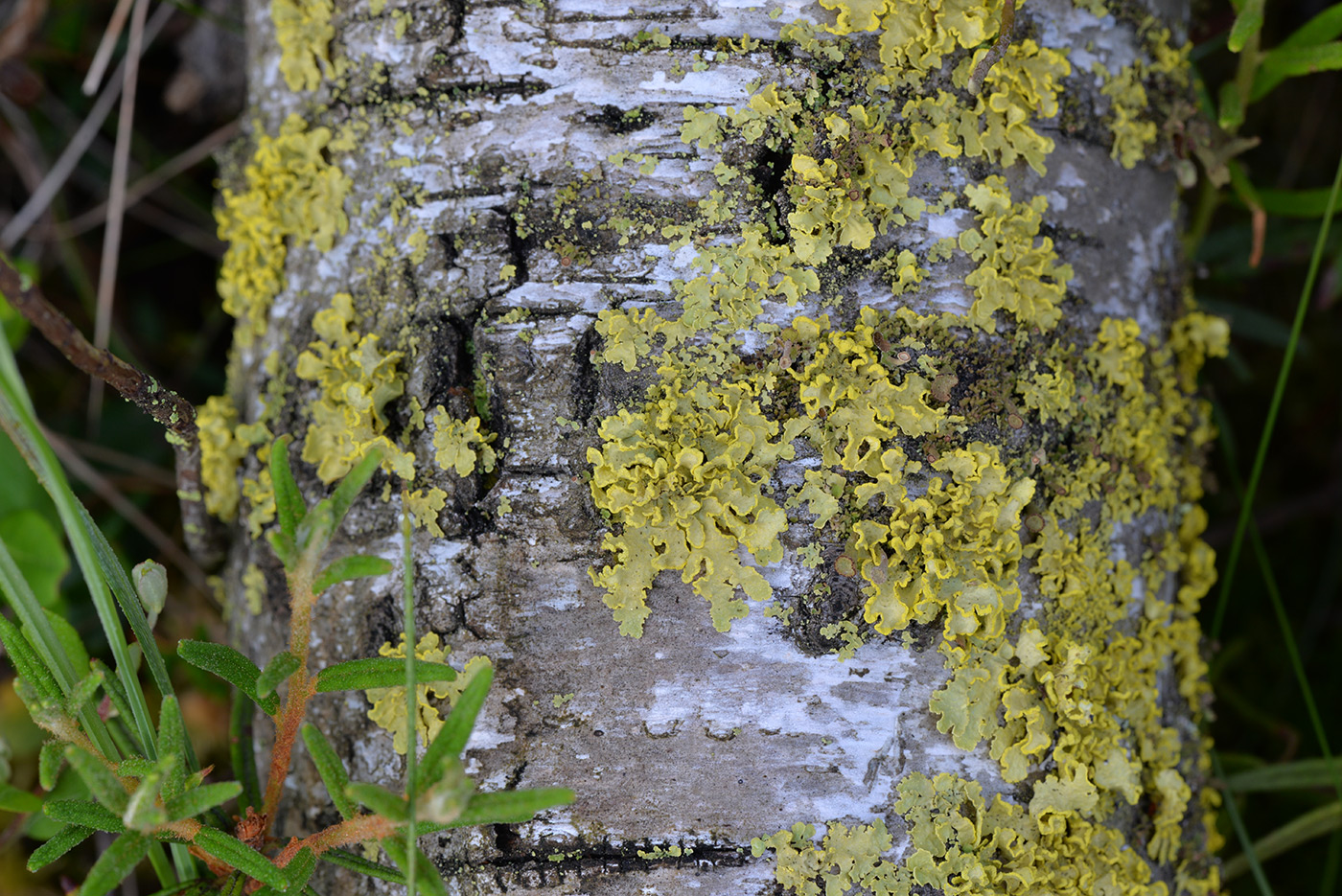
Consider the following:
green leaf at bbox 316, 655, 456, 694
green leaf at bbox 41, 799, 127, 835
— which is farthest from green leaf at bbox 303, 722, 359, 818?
green leaf at bbox 41, 799, 127, 835

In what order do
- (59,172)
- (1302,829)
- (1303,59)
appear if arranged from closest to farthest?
(1303,59)
(1302,829)
(59,172)

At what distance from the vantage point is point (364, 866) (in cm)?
141

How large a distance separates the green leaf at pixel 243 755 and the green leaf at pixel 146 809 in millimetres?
482

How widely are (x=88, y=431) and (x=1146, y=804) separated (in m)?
3.14

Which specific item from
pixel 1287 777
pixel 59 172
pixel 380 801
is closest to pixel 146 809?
pixel 380 801

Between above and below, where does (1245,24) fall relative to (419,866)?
above

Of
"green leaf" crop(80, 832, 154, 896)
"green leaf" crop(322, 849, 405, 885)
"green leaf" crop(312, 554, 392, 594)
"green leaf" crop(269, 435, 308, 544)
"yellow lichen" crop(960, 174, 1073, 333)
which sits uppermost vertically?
"yellow lichen" crop(960, 174, 1073, 333)

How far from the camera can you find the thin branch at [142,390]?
4.16 ft

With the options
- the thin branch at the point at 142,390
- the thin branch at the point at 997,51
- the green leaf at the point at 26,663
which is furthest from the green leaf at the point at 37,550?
the thin branch at the point at 997,51

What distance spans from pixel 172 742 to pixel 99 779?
142 mm

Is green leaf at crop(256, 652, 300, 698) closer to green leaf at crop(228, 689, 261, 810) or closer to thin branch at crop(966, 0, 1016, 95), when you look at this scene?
green leaf at crop(228, 689, 261, 810)

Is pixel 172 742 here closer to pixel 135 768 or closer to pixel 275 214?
pixel 135 768

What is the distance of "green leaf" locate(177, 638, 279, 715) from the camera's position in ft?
4.47

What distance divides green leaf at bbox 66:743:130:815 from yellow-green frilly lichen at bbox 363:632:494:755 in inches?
15.9
